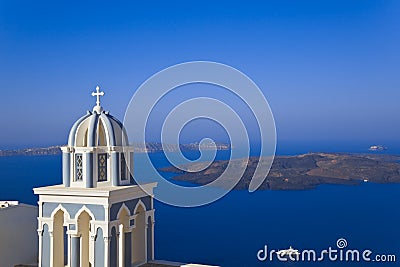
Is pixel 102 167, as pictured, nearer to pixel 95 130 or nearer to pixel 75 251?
pixel 95 130

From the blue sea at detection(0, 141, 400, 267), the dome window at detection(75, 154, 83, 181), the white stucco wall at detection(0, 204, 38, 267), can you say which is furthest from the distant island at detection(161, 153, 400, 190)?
the dome window at detection(75, 154, 83, 181)

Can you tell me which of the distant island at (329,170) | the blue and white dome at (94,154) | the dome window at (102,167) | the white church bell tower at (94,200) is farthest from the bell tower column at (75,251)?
the distant island at (329,170)

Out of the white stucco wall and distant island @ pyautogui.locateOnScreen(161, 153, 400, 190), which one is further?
distant island @ pyautogui.locateOnScreen(161, 153, 400, 190)

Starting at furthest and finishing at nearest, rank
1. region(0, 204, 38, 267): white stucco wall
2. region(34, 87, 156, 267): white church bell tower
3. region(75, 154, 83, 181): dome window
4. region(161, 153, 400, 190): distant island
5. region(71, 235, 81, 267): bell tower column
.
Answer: region(161, 153, 400, 190): distant island → region(0, 204, 38, 267): white stucco wall → region(75, 154, 83, 181): dome window → region(71, 235, 81, 267): bell tower column → region(34, 87, 156, 267): white church bell tower

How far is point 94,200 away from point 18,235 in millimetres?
2963

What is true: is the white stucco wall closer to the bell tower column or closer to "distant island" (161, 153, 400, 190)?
the bell tower column

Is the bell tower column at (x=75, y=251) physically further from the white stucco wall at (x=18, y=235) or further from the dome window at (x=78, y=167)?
the white stucco wall at (x=18, y=235)

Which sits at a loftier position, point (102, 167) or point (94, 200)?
point (102, 167)

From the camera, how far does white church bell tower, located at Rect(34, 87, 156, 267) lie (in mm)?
7523

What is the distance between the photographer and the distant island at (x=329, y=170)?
73.6 ft

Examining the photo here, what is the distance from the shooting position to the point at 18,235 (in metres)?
9.48

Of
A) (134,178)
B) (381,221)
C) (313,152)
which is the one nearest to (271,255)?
(381,221)

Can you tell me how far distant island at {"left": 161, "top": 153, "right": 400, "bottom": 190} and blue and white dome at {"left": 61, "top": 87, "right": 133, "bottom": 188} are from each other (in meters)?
14.1

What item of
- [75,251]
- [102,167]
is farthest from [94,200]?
[75,251]
